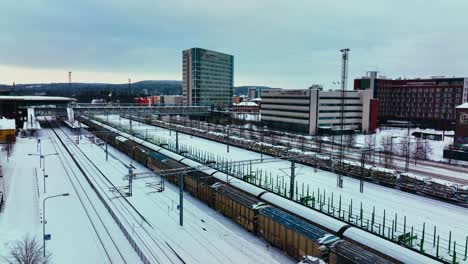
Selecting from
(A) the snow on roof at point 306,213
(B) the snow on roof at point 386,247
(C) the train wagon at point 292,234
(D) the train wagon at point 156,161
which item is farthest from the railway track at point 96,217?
(B) the snow on roof at point 386,247

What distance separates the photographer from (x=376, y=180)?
3606 centimetres

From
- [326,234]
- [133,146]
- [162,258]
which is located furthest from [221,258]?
[133,146]

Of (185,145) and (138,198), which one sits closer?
(138,198)

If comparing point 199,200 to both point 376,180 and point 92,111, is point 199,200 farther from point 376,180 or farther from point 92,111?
point 92,111

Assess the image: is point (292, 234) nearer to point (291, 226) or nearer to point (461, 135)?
point (291, 226)

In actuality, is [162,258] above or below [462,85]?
below

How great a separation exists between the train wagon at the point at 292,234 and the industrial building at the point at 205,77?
126m

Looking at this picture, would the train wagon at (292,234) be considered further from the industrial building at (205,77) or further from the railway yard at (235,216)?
the industrial building at (205,77)

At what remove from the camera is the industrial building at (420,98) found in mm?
92438

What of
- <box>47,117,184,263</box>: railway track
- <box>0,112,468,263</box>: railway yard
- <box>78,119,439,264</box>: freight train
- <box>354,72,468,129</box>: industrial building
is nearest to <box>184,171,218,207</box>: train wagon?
<box>78,119,439,264</box>: freight train

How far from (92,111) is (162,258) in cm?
8081

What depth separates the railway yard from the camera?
66.3 ft

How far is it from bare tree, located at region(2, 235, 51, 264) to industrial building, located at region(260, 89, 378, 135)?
69120 millimetres

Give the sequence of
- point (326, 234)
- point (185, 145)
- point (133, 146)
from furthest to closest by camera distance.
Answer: point (185, 145) < point (133, 146) < point (326, 234)
